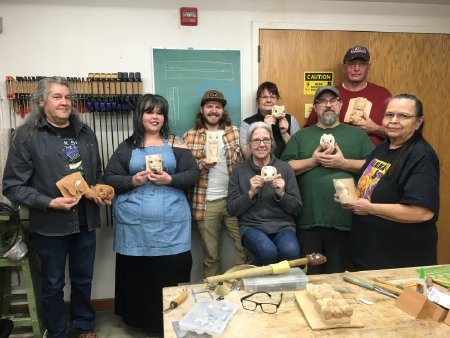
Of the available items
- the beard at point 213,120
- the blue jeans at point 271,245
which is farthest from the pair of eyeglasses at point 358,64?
the blue jeans at point 271,245

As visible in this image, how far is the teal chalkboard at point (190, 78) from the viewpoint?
277 cm

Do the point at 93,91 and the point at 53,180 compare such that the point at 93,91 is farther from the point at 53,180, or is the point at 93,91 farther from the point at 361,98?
Result: the point at 361,98

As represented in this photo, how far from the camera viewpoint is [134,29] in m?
2.71

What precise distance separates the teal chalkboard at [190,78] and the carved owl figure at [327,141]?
92cm

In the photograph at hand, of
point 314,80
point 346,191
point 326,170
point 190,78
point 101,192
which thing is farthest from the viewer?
point 314,80

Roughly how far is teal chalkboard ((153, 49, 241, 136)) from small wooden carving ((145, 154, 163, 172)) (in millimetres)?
748

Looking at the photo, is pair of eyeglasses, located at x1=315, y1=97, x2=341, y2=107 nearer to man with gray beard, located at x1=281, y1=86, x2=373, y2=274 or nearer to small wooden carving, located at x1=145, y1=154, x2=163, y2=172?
man with gray beard, located at x1=281, y1=86, x2=373, y2=274

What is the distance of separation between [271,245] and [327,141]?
2.56 ft

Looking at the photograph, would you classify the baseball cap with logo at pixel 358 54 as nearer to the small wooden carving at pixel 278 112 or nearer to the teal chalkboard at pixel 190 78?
the small wooden carving at pixel 278 112

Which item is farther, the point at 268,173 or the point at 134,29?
the point at 134,29

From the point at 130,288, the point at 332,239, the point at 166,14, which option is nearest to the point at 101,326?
the point at 130,288

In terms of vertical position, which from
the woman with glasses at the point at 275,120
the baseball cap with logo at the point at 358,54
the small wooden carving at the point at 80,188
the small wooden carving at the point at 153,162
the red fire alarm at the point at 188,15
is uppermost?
the red fire alarm at the point at 188,15

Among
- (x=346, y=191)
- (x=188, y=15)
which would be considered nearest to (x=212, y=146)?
(x=346, y=191)

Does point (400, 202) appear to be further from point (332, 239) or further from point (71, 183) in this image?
point (71, 183)
